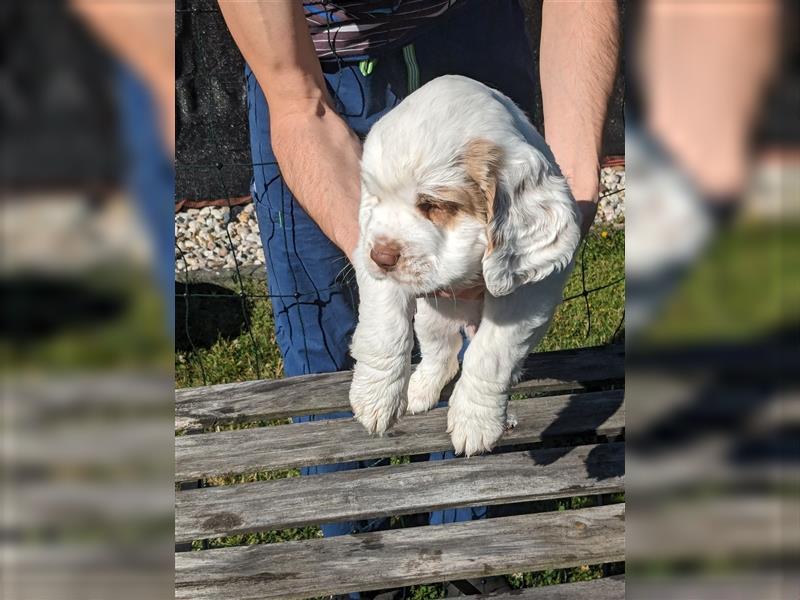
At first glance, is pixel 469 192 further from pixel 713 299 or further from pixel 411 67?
pixel 713 299

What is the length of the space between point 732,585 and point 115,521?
21.9 inches

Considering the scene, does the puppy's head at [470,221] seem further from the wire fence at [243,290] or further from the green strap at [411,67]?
the wire fence at [243,290]

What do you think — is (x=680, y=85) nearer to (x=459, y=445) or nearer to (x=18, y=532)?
(x=18, y=532)

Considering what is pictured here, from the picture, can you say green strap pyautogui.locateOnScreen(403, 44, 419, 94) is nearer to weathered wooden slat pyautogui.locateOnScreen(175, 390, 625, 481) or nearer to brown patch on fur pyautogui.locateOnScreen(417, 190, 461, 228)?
brown patch on fur pyautogui.locateOnScreen(417, 190, 461, 228)

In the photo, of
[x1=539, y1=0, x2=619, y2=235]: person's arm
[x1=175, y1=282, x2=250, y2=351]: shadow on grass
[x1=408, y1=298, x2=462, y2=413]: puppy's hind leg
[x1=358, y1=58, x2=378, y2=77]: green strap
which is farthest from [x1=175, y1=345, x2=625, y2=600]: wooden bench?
[x1=175, y1=282, x2=250, y2=351]: shadow on grass

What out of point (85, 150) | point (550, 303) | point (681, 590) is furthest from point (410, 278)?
point (85, 150)

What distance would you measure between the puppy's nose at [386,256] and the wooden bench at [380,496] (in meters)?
1.12

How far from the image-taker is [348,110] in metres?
3.47

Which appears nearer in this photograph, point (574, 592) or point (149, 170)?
point (149, 170)

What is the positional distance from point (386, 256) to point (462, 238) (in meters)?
0.24

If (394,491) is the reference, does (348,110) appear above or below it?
above

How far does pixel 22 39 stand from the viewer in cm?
57

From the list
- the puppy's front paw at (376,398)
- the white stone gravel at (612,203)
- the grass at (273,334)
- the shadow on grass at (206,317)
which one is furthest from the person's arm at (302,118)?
the white stone gravel at (612,203)

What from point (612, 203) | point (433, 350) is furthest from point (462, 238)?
point (612, 203)
